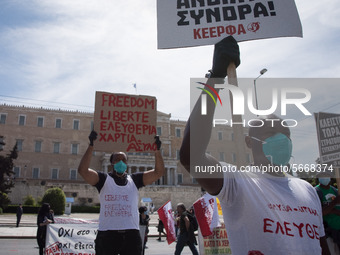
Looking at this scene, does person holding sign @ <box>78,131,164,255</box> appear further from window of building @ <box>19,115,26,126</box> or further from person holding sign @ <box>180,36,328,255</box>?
window of building @ <box>19,115,26,126</box>

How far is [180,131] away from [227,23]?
197 ft

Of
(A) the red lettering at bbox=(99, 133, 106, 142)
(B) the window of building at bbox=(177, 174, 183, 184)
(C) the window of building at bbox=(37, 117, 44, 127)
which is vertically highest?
(C) the window of building at bbox=(37, 117, 44, 127)

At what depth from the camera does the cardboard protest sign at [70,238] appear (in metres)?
6.68

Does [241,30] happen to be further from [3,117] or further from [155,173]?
[3,117]

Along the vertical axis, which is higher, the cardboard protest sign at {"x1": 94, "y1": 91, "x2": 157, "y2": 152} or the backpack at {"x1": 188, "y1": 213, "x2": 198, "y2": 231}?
the cardboard protest sign at {"x1": 94, "y1": 91, "x2": 157, "y2": 152}

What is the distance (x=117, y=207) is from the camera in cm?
396

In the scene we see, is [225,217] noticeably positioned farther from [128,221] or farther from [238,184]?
[128,221]

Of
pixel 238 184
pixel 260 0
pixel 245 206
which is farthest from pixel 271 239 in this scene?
pixel 260 0

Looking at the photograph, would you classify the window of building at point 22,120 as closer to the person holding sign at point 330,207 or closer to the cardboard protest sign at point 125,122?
the cardboard protest sign at point 125,122

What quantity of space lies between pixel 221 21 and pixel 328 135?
3.81 meters

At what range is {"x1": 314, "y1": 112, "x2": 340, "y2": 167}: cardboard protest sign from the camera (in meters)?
5.37

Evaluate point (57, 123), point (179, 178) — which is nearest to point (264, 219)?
point (57, 123)

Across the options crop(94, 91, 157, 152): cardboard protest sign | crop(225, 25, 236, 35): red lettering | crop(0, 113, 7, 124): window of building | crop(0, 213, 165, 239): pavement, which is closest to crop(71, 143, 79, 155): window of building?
crop(0, 113, 7, 124): window of building

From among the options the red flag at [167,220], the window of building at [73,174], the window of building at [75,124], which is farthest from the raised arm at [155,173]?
the window of building at [75,124]
